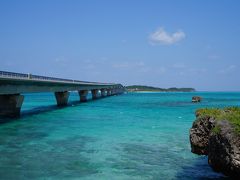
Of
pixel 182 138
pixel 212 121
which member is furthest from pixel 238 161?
pixel 182 138

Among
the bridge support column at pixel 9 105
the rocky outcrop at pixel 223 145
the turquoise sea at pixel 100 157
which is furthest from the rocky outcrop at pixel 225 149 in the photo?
the bridge support column at pixel 9 105

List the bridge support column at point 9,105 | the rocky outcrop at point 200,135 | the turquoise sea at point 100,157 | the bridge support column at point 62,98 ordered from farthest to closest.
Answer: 1. the bridge support column at point 62,98
2. the bridge support column at point 9,105
3. the turquoise sea at point 100,157
4. the rocky outcrop at point 200,135

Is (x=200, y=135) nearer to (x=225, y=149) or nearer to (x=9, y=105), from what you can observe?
(x=225, y=149)

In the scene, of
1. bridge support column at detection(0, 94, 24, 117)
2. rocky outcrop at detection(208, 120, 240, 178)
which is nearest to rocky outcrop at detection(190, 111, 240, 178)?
rocky outcrop at detection(208, 120, 240, 178)

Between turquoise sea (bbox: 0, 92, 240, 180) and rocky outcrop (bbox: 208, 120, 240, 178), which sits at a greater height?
rocky outcrop (bbox: 208, 120, 240, 178)

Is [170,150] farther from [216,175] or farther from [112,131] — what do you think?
[112,131]

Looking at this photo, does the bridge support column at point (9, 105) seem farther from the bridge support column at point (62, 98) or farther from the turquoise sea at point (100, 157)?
the bridge support column at point (62, 98)

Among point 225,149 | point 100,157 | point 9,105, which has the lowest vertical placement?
point 100,157

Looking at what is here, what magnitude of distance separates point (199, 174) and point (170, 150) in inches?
229

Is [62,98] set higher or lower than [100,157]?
higher

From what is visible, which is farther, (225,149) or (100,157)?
(100,157)

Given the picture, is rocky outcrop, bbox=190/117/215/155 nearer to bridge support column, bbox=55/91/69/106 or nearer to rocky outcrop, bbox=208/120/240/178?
rocky outcrop, bbox=208/120/240/178

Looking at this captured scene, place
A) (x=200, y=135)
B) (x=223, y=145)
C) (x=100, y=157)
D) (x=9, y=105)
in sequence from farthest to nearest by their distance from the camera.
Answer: (x=9, y=105) < (x=100, y=157) < (x=200, y=135) < (x=223, y=145)

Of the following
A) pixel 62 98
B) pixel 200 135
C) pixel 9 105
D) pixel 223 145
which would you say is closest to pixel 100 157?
pixel 200 135
